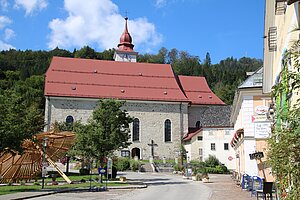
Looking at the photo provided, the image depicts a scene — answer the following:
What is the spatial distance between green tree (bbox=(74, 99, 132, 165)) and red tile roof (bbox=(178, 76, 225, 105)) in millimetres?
31311

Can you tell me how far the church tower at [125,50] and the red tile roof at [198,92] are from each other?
1275cm

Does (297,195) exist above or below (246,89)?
below

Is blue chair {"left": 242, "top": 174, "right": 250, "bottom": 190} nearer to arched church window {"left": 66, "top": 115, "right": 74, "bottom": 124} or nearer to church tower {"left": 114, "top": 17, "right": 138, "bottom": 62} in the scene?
arched church window {"left": 66, "top": 115, "right": 74, "bottom": 124}

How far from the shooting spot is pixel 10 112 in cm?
2086

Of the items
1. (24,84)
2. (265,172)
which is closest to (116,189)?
(265,172)

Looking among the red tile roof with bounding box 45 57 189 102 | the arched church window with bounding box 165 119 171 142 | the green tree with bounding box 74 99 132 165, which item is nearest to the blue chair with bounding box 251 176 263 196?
the green tree with bounding box 74 99 132 165

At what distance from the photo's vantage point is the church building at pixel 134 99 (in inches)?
2040

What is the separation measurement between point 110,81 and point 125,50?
56.3 feet

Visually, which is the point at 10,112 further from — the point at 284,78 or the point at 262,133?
the point at 284,78

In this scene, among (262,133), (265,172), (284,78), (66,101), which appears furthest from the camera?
(66,101)

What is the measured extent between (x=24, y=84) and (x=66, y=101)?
36564mm

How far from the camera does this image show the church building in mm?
51812

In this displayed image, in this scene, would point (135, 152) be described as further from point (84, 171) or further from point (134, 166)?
point (84, 171)

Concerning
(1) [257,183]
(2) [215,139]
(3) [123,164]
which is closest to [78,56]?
(3) [123,164]
